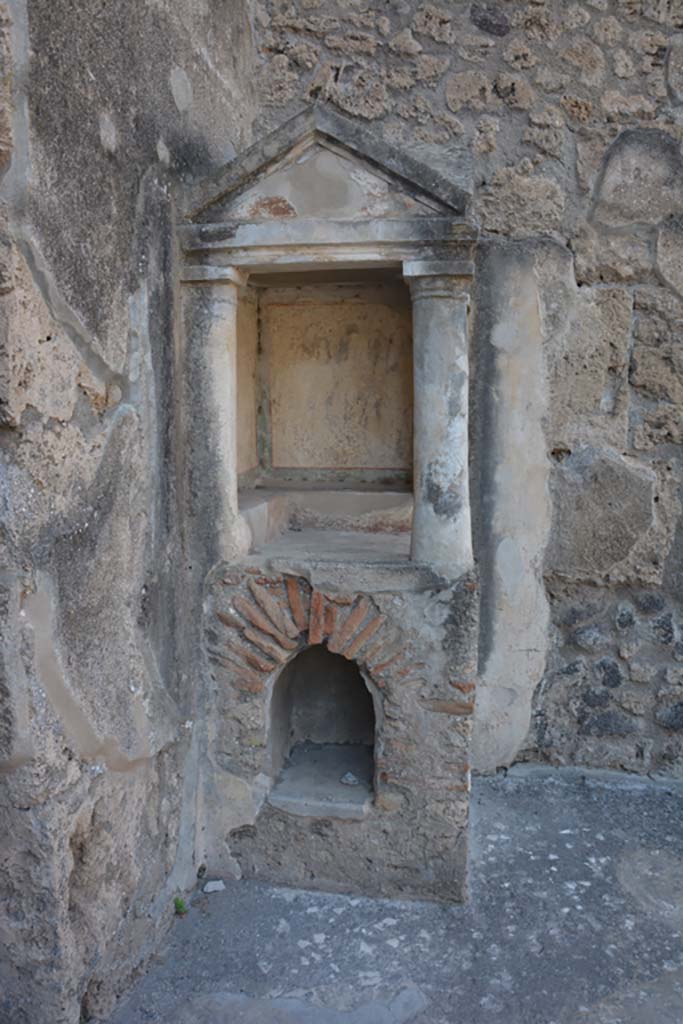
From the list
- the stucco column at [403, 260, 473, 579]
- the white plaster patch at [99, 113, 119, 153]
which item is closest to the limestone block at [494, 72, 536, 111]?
the stucco column at [403, 260, 473, 579]

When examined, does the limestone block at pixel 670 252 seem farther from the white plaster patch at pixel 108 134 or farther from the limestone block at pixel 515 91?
the white plaster patch at pixel 108 134

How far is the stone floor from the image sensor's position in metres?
2.69

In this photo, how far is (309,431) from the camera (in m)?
4.13

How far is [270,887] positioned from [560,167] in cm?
329

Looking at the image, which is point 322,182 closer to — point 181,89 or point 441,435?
point 181,89

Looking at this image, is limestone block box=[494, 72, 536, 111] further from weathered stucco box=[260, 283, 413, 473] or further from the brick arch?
the brick arch

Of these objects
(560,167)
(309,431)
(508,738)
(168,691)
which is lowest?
(508,738)

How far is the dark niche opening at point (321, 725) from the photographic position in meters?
3.48

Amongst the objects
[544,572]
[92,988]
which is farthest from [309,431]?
[92,988]

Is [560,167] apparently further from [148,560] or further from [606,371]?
[148,560]

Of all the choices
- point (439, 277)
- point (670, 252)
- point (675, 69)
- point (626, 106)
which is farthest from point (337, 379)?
point (675, 69)

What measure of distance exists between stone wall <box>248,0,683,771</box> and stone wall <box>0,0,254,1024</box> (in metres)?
1.03

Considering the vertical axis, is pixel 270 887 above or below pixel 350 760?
below

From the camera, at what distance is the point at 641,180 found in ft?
12.5
